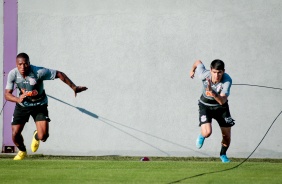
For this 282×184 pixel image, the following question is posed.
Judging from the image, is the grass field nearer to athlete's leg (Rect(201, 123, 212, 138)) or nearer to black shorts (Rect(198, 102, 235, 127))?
athlete's leg (Rect(201, 123, 212, 138))

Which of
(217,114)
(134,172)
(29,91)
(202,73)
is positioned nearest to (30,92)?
(29,91)

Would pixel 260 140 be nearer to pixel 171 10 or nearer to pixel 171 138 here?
pixel 171 138

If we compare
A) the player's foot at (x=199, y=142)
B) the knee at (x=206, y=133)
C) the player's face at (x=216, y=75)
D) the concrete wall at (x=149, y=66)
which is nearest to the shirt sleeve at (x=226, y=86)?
the player's face at (x=216, y=75)

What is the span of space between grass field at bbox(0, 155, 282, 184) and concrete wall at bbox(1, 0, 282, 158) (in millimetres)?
2374

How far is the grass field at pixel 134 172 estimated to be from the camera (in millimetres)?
8766

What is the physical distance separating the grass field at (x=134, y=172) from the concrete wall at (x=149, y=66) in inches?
93.5

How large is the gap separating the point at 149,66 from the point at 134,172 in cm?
396

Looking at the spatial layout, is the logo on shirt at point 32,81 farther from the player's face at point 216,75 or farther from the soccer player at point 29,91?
the player's face at point 216,75

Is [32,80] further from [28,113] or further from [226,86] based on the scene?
[226,86]

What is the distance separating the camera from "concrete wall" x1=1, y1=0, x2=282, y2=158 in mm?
12844

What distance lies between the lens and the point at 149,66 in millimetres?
13055

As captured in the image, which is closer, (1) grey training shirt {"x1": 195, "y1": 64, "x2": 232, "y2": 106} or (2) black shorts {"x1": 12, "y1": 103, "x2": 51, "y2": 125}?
(1) grey training shirt {"x1": 195, "y1": 64, "x2": 232, "y2": 106}

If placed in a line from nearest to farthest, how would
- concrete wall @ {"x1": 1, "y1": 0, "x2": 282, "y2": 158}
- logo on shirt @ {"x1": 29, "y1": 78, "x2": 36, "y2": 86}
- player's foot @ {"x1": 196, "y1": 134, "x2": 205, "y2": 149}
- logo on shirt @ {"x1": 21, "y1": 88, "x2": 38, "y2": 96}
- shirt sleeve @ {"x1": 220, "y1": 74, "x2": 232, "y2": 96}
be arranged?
shirt sleeve @ {"x1": 220, "y1": 74, "x2": 232, "y2": 96} < logo on shirt @ {"x1": 21, "y1": 88, "x2": 38, "y2": 96} < logo on shirt @ {"x1": 29, "y1": 78, "x2": 36, "y2": 86} < player's foot @ {"x1": 196, "y1": 134, "x2": 205, "y2": 149} < concrete wall @ {"x1": 1, "y1": 0, "x2": 282, "y2": 158}

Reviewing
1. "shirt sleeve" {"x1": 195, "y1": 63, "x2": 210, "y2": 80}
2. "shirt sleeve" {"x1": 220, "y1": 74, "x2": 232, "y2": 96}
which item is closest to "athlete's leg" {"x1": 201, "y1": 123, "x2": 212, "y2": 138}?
"shirt sleeve" {"x1": 220, "y1": 74, "x2": 232, "y2": 96}
